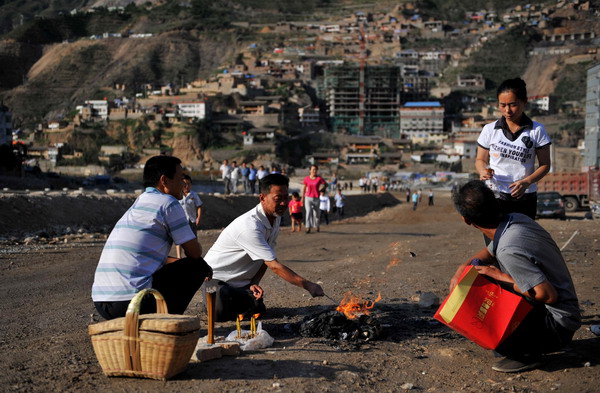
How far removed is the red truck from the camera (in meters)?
28.1

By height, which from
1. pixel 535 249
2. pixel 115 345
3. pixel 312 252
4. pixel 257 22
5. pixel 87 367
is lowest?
pixel 312 252

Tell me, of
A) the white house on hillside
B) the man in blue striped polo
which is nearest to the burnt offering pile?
the man in blue striped polo

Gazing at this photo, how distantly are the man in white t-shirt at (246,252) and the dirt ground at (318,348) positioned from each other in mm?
233

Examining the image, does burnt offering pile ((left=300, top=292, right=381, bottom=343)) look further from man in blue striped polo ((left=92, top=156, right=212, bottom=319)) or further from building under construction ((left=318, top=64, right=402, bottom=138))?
building under construction ((left=318, top=64, right=402, bottom=138))

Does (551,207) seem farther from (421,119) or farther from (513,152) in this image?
(421,119)

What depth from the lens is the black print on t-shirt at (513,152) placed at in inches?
220

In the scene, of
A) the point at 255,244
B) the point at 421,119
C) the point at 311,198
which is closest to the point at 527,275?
the point at 255,244

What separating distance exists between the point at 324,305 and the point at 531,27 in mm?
148213

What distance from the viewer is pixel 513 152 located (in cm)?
562

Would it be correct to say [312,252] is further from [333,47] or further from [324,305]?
[333,47]

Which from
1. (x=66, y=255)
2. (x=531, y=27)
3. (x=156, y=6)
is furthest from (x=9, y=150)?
(x=156, y=6)

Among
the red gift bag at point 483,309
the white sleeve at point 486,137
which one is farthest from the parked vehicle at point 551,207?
the red gift bag at point 483,309

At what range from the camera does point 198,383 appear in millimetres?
4223

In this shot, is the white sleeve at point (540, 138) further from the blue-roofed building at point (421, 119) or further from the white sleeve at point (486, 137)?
the blue-roofed building at point (421, 119)
